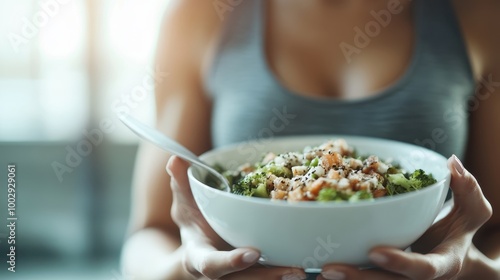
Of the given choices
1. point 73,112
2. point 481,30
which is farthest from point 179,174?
point 73,112

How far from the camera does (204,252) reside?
67 centimetres

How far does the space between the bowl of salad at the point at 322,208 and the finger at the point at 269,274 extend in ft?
0.05

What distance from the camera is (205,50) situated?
4.00 ft

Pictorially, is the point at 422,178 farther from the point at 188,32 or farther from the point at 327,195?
the point at 188,32

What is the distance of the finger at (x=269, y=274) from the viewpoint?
2.00 feet

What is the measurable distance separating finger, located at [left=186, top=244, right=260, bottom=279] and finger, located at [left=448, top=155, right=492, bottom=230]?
278mm

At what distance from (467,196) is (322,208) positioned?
0.81 ft

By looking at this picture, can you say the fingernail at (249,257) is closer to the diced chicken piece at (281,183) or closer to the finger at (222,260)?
the finger at (222,260)

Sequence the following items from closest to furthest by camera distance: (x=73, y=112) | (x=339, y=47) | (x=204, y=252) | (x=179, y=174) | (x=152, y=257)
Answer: (x=204, y=252) < (x=179, y=174) < (x=152, y=257) < (x=339, y=47) < (x=73, y=112)

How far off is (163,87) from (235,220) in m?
0.64

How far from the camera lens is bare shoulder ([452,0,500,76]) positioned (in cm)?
108

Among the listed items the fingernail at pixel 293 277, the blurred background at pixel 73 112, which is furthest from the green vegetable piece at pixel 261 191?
the blurred background at pixel 73 112

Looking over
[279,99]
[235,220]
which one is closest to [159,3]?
[279,99]

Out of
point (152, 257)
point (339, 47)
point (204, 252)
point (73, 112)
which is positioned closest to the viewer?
point (204, 252)
